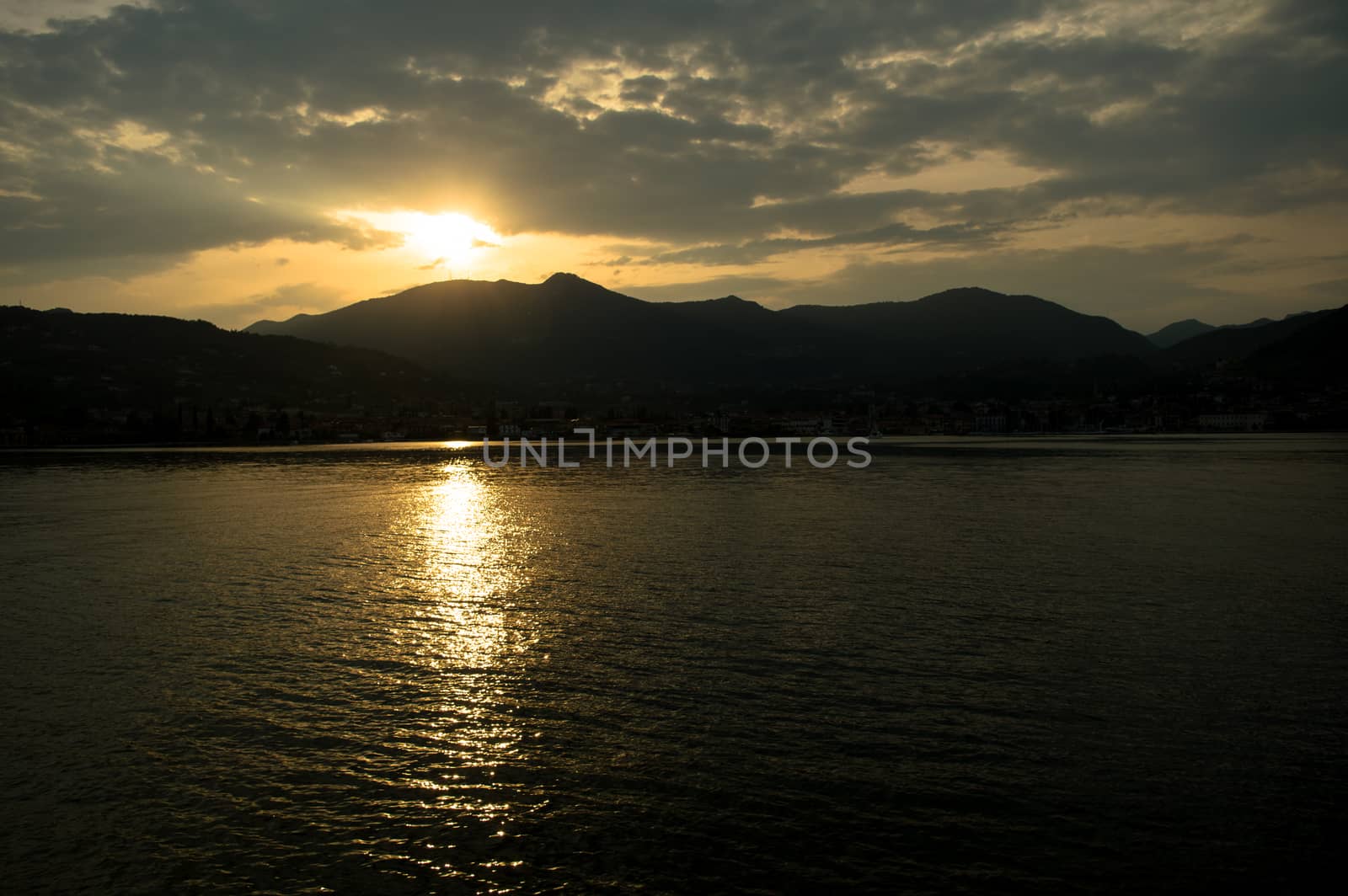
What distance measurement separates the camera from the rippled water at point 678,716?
10.2 meters

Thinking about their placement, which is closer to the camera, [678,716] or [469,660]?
[678,716]

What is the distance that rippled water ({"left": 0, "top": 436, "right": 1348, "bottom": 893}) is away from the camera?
1018 centimetres

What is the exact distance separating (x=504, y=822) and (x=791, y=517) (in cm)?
3346

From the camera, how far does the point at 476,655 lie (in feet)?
61.2

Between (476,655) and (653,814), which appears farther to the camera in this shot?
(476,655)

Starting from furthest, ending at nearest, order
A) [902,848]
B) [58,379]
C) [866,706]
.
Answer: [58,379] < [866,706] < [902,848]

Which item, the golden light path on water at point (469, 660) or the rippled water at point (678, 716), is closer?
the rippled water at point (678, 716)

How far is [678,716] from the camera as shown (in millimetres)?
14523

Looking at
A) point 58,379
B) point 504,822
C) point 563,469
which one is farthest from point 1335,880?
point 58,379

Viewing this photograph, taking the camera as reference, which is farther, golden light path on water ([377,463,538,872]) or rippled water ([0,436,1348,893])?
golden light path on water ([377,463,538,872])

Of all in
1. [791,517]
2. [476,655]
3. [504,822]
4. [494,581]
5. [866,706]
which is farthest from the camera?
[791,517]

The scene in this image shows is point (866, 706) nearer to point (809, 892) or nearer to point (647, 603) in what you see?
point (809, 892)

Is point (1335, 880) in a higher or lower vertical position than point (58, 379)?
lower

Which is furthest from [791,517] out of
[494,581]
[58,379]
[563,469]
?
[58,379]
